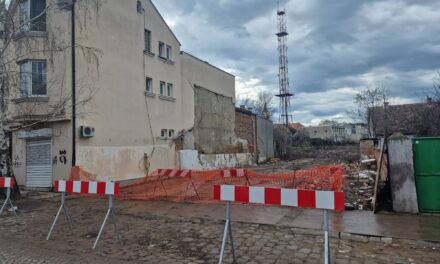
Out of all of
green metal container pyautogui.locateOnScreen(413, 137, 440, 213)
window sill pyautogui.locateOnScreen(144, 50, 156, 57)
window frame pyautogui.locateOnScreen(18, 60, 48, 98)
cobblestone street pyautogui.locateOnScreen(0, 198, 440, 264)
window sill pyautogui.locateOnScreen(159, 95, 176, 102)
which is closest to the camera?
cobblestone street pyautogui.locateOnScreen(0, 198, 440, 264)

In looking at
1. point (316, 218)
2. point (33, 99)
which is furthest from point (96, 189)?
point (33, 99)

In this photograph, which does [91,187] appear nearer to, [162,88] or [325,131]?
[162,88]

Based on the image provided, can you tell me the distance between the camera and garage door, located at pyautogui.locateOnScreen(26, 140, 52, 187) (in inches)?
709

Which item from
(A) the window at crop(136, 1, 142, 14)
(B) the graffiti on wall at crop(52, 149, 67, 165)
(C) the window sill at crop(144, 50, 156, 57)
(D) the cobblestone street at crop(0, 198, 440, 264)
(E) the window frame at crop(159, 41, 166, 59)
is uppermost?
(A) the window at crop(136, 1, 142, 14)

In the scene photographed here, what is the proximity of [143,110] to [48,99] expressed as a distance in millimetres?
5697

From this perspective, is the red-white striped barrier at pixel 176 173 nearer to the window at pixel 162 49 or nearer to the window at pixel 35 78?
the window at pixel 35 78

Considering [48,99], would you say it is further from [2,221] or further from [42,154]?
[2,221]

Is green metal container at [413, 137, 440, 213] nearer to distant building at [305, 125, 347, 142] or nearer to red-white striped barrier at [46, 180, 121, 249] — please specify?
red-white striped barrier at [46, 180, 121, 249]

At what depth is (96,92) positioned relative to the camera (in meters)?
18.0

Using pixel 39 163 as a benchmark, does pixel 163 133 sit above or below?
above

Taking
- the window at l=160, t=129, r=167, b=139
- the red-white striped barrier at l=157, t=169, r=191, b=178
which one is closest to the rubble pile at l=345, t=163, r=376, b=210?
the red-white striped barrier at l=157, t=169, r=191, b=178

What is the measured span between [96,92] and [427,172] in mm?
14567

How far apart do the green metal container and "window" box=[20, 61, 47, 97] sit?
1564 cm

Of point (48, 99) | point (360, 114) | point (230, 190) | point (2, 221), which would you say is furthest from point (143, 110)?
point (360, 114)
